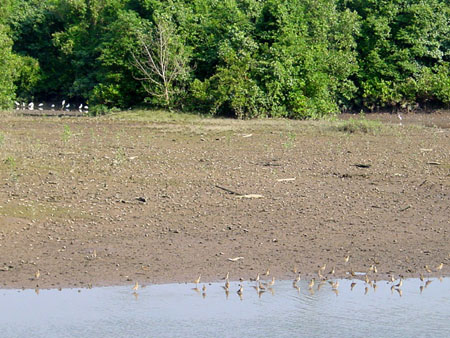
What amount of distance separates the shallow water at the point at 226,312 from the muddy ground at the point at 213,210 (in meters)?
0.27

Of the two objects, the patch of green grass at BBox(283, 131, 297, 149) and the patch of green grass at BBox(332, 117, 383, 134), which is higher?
the patch of green grass at BBox(332, 117, 383, 134)

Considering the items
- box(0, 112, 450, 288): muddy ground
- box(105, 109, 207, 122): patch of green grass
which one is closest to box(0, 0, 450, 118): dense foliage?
box(105, 109, 207, 122): patch of green grass

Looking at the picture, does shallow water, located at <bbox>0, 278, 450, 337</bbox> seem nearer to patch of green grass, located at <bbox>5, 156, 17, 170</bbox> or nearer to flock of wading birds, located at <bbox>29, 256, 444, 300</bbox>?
flock of wading birds, located at <bbox>29, 256, 444, 300</bbox>

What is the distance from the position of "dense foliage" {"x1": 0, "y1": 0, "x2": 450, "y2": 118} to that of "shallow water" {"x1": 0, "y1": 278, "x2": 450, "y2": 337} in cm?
1671

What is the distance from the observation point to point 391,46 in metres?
31.8

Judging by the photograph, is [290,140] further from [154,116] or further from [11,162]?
[154,116]

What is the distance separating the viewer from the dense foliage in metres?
26.3

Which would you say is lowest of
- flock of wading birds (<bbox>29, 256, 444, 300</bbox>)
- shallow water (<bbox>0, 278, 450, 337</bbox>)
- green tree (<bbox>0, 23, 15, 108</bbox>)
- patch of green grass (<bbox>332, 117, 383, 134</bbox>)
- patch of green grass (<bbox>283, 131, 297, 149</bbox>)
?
shallow water (<bbox>0, 278, 450, 337</bbox>)

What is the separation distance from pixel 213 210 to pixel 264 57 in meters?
15.7

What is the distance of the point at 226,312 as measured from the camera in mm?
8484

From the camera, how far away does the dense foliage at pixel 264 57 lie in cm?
2634

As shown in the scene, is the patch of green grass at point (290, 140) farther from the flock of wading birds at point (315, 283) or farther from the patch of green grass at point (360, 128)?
the flock of wading birds at point (315, 283)

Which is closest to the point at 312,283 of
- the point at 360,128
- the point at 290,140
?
the point at 290,140

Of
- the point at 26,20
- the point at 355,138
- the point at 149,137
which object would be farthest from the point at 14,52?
the point at 355,138
